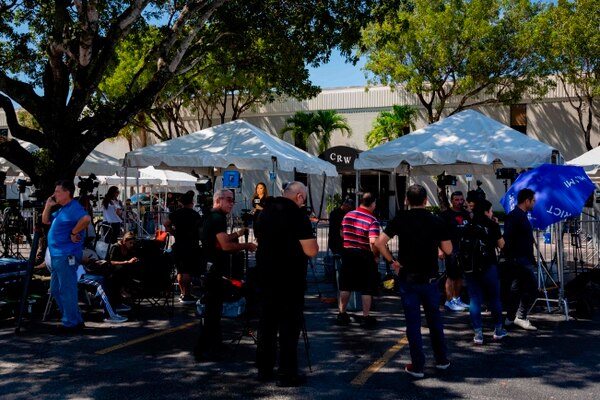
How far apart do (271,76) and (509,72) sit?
15797 mm

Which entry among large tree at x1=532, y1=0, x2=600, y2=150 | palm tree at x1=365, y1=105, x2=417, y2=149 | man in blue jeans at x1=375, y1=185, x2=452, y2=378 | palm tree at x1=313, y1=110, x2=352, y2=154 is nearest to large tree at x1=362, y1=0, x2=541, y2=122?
large tree at x1=532, y1=0, x2=600, y2=150

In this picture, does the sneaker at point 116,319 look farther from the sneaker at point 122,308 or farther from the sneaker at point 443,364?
the sneaker at point 443,364

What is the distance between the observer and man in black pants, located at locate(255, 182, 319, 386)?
5.39 meters

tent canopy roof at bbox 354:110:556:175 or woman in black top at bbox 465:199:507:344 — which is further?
tent canopy roof at bbox 354:110:556:175

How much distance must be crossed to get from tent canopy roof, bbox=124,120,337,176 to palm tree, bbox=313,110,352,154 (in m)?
21.7

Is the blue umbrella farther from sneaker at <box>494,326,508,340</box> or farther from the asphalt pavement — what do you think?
sneaker at <box>494,326,508,340</box>

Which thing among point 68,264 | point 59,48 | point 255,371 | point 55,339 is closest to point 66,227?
point 68,264

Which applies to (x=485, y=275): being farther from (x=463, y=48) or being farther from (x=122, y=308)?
(x=463, y=48)

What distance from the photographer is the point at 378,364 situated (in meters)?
6.17

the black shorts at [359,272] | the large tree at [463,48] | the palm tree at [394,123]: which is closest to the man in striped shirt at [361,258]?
the black shorts at [359,272]

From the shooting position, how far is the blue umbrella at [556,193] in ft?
26.5

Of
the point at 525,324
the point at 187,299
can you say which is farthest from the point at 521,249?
the point at 187,299

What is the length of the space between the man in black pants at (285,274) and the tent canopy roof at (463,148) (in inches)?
224

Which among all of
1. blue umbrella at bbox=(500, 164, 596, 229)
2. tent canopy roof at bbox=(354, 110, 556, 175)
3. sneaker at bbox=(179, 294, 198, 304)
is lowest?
sneaker at bbox=(179, 294, 198, 304)
